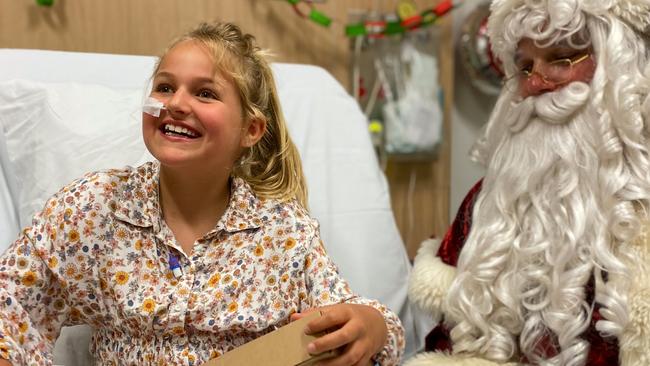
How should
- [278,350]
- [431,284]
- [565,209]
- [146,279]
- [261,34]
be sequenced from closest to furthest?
[278,350]
[146,279]
[565,209]
[431,284]
[261,34]

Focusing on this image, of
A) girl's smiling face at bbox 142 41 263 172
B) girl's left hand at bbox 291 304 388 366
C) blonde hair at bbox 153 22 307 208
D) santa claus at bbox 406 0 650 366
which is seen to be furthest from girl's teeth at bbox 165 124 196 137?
santa claus at bbox 406 0 650 366

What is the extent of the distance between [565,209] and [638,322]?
208 millimetres

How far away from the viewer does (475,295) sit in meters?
1.20

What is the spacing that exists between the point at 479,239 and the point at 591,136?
0.25 meters

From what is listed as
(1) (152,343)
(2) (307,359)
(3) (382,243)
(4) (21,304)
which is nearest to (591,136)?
(3) (382,243)

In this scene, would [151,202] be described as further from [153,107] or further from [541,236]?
[541,236]

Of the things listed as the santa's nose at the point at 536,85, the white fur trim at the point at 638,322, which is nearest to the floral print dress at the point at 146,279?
the white fur trim at the point at 638,322

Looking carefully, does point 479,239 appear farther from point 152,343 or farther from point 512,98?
point 152,343

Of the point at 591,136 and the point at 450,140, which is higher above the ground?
the point at 591,136

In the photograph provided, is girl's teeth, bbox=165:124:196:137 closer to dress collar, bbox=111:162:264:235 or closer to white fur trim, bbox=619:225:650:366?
dress collar, bbox=111:162:264:235

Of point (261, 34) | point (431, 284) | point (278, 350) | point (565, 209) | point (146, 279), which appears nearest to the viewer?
point (278, 350)

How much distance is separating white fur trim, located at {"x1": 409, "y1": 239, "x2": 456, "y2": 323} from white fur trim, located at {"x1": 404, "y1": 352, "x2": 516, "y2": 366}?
0.28ft

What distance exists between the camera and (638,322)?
105 cm

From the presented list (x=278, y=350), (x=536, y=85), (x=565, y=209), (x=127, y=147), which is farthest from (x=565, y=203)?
(x=127, y=147)
